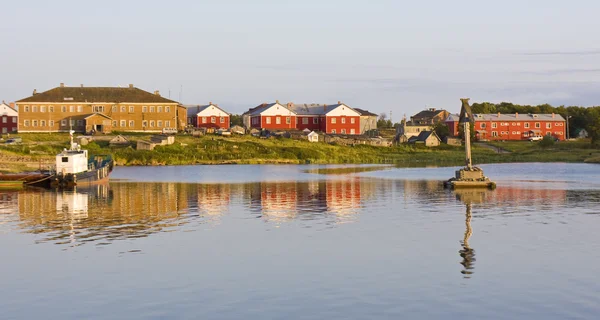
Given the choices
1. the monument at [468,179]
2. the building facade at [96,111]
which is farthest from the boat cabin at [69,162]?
the building facade at [96,111]

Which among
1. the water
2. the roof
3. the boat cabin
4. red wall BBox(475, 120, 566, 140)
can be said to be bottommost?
the water

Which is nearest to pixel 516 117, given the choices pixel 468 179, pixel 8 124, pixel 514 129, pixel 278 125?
pixel 514 129

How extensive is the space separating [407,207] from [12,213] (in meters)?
21.8

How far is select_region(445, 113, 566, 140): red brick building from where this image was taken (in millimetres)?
158375

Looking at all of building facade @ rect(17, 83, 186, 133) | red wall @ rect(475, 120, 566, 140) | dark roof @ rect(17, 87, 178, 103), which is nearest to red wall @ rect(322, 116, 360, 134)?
red wall @ rect(475, 120, 566, 140)

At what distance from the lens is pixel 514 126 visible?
524 ft

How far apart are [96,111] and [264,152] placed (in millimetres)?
28393

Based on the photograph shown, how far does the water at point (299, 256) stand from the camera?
769 inches

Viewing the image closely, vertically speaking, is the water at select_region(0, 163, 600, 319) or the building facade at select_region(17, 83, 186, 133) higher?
the building facade at select_region(17, 83, 186, 133)

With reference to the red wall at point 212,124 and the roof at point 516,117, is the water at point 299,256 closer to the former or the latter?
the red wall at point 212,124

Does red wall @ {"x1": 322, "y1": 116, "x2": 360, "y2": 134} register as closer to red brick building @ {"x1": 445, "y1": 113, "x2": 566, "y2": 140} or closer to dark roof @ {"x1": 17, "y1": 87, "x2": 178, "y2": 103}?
red brick building @ {"x1": 445, "y1": 113, "x2": 566, "y2": 140}

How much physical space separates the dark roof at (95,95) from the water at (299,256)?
70.5 m

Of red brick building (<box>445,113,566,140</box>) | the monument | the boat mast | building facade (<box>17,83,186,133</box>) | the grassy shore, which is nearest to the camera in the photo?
the monument

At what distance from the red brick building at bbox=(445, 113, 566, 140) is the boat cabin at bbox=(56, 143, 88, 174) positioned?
10758cm
